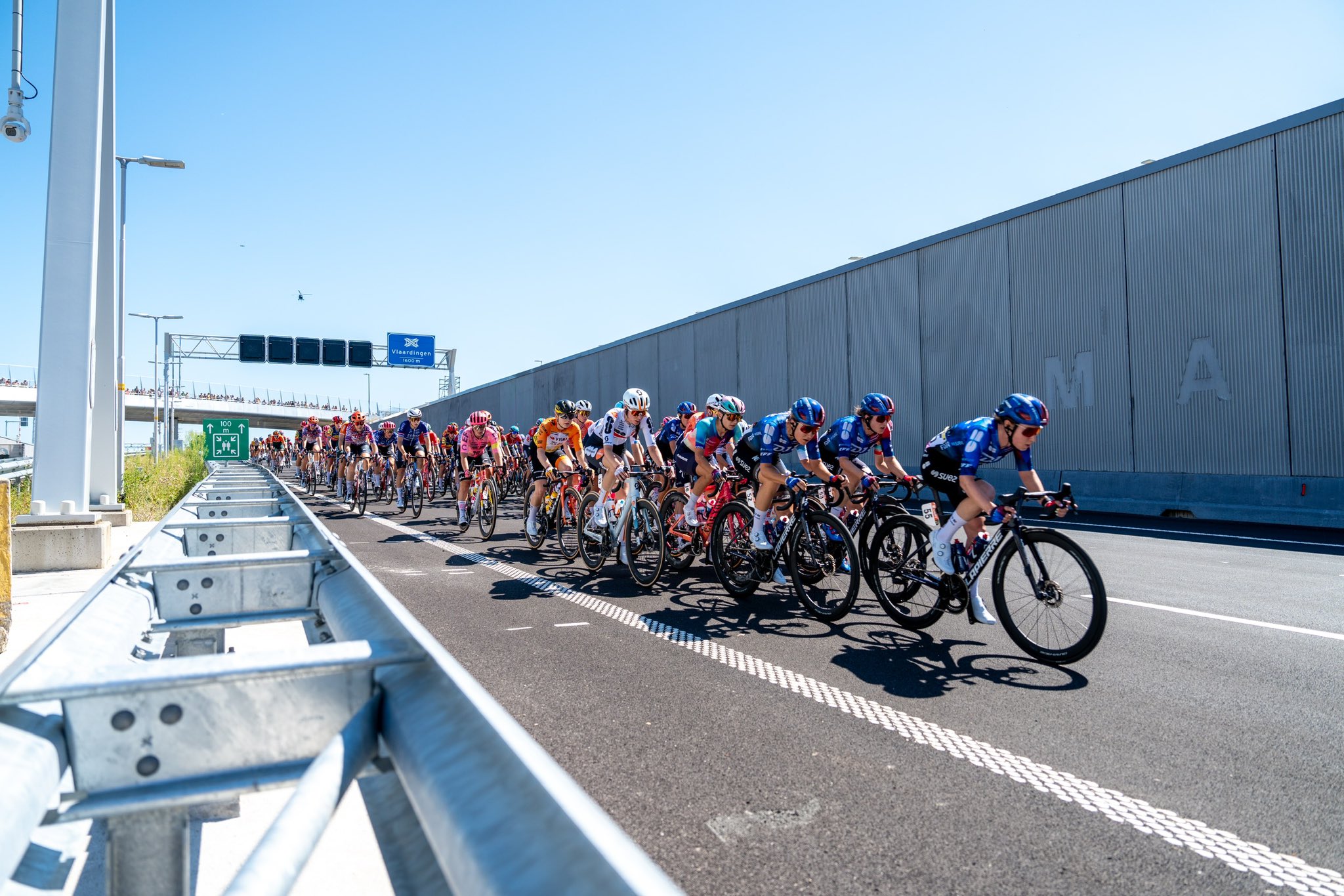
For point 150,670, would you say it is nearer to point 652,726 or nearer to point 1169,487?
point 652,726

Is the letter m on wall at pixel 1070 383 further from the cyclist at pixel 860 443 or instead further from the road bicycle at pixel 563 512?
the cyclist at pixel 860 443

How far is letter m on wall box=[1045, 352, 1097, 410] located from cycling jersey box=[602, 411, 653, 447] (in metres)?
13.1

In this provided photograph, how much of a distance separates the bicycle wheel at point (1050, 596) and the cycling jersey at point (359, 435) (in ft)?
58.6

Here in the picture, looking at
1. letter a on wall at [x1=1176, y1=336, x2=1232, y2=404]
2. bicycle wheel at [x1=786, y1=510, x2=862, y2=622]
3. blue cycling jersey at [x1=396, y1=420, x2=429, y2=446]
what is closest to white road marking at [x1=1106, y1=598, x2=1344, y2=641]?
bicycle wheel at [x1=786, y1=510, x2=862, y2=622]

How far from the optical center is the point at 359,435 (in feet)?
67.5

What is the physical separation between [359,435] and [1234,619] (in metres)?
18.7

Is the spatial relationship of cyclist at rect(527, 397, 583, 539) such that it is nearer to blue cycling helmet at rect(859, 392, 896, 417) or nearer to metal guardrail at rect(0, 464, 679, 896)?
blue cycling helmet at rect(859, 392, 896, 417)

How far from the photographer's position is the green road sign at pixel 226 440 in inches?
1442

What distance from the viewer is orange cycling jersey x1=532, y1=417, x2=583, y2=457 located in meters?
11.3

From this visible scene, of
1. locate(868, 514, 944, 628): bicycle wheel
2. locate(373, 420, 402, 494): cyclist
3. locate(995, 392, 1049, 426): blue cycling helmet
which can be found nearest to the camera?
locate(995, 392, 1049, 426): blue cycling helmet

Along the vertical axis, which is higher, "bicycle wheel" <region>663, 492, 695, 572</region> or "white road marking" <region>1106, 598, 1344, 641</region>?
"bicycle wheel" <region>663, 492, 695, 572</region>

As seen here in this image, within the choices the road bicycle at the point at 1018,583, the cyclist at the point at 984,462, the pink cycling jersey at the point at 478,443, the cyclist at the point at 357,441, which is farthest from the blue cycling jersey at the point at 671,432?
the cyclist at the point at 357,441

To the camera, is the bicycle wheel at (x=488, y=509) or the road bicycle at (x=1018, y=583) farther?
the bicycle wheel at (x=488, y=509)

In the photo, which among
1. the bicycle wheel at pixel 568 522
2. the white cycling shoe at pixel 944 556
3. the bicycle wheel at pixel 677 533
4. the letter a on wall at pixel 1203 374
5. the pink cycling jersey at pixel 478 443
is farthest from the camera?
the letter a on wall at pixel 1203 374
